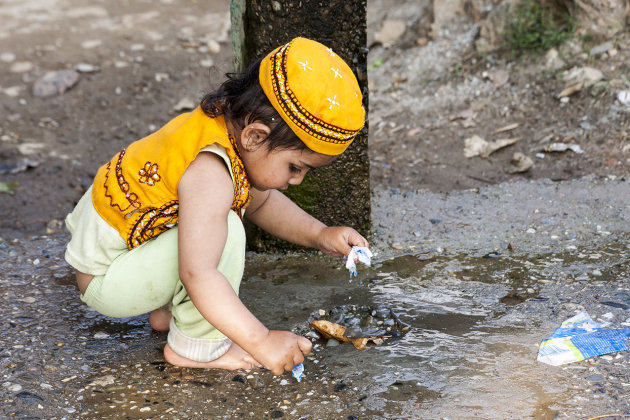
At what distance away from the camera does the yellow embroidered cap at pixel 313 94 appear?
5.94ft

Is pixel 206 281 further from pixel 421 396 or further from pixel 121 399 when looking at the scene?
pixel 421 396

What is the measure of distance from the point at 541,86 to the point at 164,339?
294 cm

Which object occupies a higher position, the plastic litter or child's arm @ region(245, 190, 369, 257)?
child's arm @ region(245, 190, 369, 257)

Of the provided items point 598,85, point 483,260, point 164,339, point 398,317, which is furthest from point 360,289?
point 598,85

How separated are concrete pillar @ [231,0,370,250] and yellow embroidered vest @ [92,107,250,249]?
0.64m

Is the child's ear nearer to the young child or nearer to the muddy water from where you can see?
the young child

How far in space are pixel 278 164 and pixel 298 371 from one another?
596 millimetres

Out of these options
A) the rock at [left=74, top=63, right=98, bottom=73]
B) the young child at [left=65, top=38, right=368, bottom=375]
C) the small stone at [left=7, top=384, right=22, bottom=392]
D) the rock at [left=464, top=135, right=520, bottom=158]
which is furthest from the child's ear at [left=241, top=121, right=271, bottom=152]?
the rock at [left=74, top=63, right=98, bottom=73]

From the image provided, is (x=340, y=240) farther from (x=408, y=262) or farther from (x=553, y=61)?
(x=553, y=61)

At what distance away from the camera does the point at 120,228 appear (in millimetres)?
2053

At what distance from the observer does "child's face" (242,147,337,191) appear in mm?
1943

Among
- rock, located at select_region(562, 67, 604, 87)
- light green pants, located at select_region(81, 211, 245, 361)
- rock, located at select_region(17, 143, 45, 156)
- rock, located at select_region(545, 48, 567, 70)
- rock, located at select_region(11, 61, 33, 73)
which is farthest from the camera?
rock, located at select_region(11, 61, 33, 73)

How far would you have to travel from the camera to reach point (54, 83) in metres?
5.32

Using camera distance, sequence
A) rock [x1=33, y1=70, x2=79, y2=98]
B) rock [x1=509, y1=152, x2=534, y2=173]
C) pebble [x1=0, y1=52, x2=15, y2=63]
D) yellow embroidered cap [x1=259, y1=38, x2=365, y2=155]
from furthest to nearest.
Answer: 1. pebble [x1=0, y1=52, x2=15, y2=63]
2. rock [x1=33, y1=70, x2=79, y2=98]
3. rock [x1=509, y1=152, x2=534, y2=173]
4. yellow embroidered cap [x1=259, y1=38, x2=365, y2=155]
